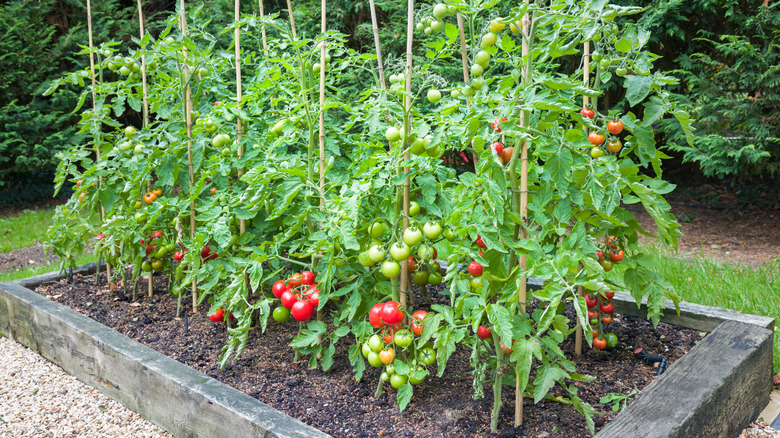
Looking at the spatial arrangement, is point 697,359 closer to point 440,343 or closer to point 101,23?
point 440,343

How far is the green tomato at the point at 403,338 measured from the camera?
5.57 ft

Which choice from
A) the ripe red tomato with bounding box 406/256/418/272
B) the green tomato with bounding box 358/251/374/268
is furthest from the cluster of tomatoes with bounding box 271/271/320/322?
the ripe red tomato with bounding box 406/256/418/272

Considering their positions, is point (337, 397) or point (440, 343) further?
point (337, 397)

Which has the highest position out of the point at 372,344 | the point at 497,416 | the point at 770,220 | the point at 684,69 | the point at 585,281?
the point at 684,69

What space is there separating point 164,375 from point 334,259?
800 millimetres

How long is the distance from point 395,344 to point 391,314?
0.14 m

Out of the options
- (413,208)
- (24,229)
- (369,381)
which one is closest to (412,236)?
(413,208)

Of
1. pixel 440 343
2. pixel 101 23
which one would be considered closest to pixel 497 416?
pixel 440 343

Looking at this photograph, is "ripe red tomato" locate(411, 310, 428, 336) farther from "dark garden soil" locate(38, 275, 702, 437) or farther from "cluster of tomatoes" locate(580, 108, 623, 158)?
"cluster of tomatoes" locate(580, 108, 623, 158)

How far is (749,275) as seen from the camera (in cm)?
332

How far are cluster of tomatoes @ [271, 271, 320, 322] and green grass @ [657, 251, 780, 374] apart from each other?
201cm

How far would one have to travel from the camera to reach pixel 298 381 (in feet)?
6.91

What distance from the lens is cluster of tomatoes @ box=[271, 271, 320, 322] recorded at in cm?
190

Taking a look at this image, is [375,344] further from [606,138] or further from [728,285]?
[728,285]
